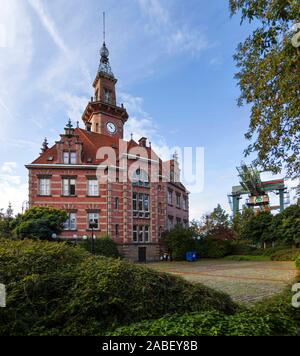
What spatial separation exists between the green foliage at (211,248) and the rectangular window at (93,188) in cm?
1472

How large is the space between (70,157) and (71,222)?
7.23m

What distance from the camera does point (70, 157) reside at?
3519 cm

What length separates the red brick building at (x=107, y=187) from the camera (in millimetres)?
34219

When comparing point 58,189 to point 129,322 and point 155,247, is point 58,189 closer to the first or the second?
point 155,247

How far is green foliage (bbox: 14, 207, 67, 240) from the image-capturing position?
87.4 feet

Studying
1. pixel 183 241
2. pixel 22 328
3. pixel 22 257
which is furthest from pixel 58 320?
pixel 183 241

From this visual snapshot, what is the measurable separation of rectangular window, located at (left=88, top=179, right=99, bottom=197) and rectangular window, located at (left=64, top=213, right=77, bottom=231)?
296 cm

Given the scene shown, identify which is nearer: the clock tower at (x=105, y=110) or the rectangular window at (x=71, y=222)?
the rectangular window at (x=71, y=222)

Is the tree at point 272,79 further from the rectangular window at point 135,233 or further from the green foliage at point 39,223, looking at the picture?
the rectangular window at point 135,233

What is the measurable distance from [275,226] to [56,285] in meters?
39.1

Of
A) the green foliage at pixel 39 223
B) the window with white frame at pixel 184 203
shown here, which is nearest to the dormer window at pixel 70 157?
the green foliage at pixel 39 223

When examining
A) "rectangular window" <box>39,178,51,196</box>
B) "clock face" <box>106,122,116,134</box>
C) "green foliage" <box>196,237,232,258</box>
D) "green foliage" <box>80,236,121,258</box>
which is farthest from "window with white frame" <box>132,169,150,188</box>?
"green foliage" <box>196,237,232,258</box>

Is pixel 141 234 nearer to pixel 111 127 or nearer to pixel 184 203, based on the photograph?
pixel 184 203

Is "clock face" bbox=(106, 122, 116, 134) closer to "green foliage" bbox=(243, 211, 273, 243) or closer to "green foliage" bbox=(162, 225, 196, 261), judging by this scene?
"green foliage" bbox=(162, 225, 196, 261)
